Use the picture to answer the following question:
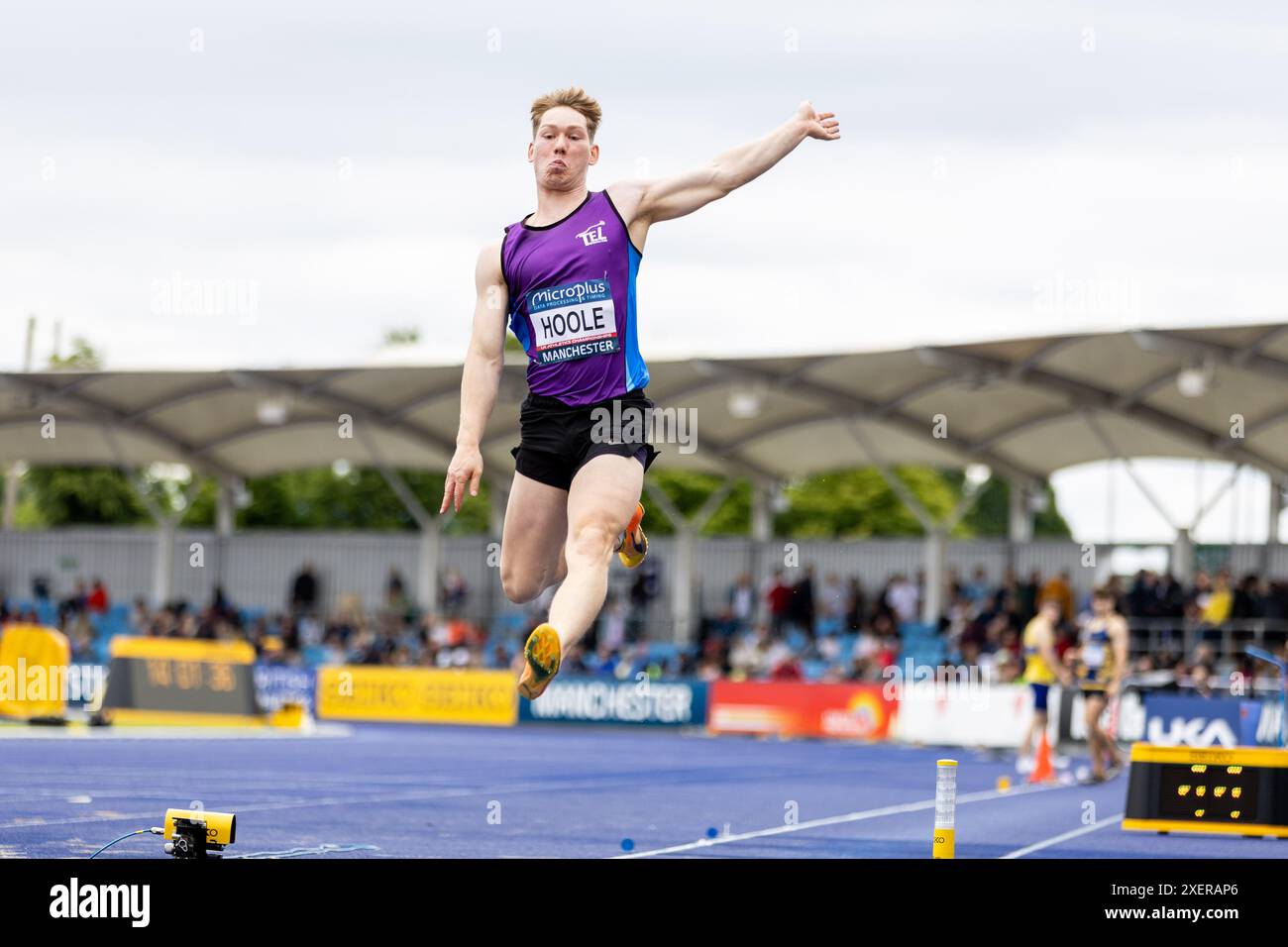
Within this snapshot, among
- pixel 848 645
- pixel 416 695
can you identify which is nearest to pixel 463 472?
pixel 416 695

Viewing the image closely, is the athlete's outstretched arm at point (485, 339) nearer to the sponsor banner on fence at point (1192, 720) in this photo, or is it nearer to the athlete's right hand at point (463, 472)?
the athlete's right hand at point (463, 472)

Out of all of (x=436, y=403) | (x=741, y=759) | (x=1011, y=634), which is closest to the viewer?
(x=741, y=759)

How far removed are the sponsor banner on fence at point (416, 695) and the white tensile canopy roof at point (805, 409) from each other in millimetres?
5111

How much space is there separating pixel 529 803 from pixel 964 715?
52.2ft

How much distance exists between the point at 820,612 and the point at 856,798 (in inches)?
805

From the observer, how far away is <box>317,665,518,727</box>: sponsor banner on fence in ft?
108

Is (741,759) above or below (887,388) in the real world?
below

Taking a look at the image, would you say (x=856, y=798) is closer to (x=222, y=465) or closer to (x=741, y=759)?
(x=741, y=759)

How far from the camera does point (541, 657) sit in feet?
21.1

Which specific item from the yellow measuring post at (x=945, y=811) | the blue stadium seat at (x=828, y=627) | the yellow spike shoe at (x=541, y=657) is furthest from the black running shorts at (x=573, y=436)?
the blue stadium seat at (x=828, y=627)
